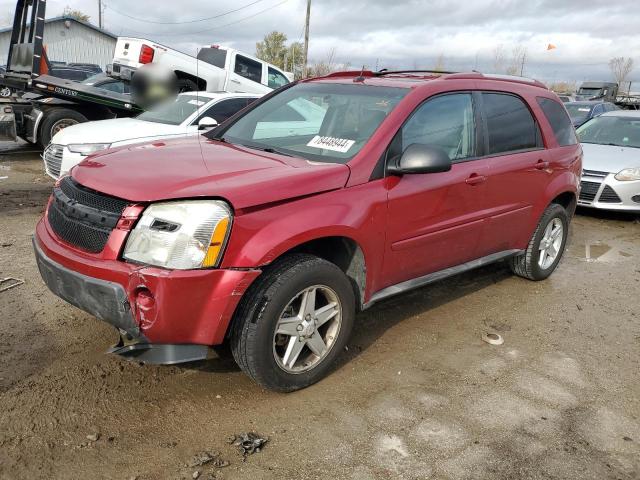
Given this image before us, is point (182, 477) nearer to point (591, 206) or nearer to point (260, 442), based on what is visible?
point (260, 442)

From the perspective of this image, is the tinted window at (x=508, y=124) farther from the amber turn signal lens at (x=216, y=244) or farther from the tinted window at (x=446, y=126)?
the amber turn signal lens at (x=216, y=244)

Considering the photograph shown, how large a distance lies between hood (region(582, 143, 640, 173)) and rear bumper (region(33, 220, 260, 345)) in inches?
268

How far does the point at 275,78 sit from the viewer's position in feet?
45.2

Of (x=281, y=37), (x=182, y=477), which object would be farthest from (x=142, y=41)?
(x=281, y=37)

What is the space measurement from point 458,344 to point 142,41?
995 cm

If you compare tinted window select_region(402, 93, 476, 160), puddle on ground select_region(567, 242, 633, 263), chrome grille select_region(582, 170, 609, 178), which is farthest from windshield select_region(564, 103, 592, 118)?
tinted window select_region(402, 93, 476, 160)

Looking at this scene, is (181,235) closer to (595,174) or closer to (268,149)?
(268,149)

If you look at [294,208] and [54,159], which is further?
[54,159]

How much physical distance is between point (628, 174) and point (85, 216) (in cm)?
732

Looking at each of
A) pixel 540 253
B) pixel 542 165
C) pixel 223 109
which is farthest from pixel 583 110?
pixel 542 165


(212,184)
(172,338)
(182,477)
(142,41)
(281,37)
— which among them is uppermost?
(281,37)

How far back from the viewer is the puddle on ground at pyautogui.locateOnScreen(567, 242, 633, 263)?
6008 millimetres

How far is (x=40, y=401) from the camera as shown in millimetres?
→ 2803

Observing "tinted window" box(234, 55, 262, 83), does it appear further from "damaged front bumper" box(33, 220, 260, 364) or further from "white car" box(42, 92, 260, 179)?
"damaged front bumper" box(33, 220, 260, 364)
